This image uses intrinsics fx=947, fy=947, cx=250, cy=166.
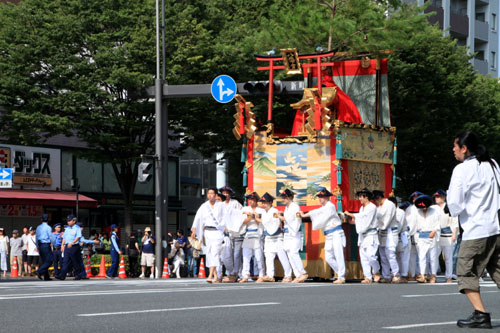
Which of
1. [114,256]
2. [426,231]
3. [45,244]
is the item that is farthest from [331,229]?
[114,256]

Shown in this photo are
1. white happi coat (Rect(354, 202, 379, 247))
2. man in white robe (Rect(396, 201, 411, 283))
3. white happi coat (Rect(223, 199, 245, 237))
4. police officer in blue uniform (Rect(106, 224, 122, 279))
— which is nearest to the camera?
white happi coat (Rect(354, 202, 379, 247))

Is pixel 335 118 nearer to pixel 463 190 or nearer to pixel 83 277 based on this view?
pixel 83 277

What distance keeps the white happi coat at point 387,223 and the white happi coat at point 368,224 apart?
1.14 ft

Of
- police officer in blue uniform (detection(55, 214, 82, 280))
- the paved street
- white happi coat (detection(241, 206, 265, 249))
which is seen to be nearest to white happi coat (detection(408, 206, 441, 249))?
white happi coat (detection(241, 206, 265, 249))

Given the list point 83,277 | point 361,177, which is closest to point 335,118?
point 361,177

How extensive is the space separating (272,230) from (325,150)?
229cm

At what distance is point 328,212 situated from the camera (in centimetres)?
1838

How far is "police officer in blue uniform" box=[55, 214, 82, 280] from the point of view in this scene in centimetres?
2345

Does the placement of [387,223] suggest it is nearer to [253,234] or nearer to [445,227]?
[445,227]

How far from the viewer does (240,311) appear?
9906 mm

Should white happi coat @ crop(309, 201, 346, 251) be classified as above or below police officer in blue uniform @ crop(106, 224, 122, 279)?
above

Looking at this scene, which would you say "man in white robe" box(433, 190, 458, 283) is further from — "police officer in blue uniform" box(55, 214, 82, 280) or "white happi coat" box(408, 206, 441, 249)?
"police officer in blue uniform" box(55, 214, 82, 280)

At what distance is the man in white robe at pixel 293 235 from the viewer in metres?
18.6

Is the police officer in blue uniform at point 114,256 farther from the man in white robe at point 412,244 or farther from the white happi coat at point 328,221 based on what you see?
the white happi coat at point 328,221
